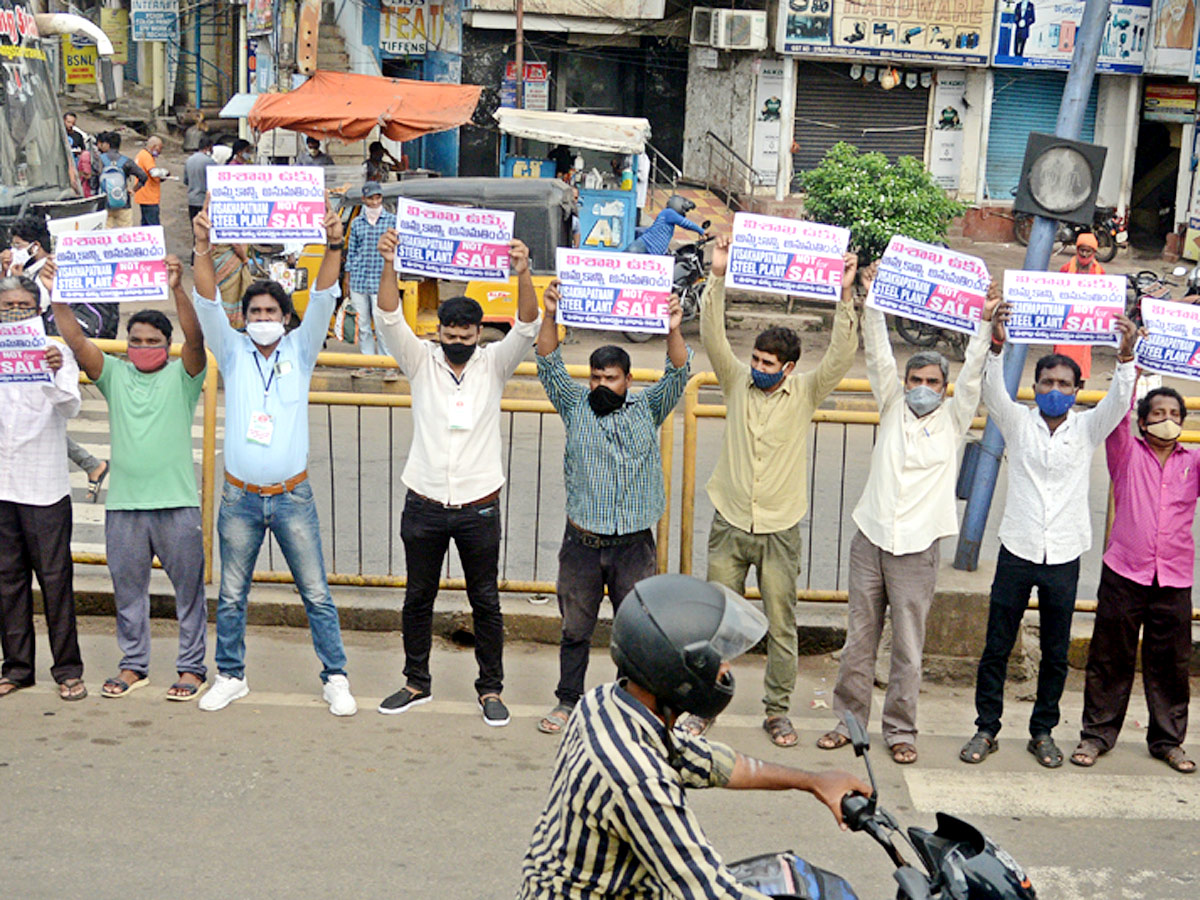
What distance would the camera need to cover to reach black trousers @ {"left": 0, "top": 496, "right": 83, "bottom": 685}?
6.40 meters

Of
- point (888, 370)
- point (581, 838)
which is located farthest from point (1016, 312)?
point (581, 838)

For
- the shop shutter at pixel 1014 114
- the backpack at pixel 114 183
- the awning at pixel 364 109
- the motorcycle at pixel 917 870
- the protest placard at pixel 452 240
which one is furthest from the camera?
the shop shutter at pixel 1014 114

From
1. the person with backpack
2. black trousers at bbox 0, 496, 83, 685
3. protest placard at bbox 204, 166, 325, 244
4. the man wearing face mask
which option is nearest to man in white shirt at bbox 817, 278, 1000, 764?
the man wearing face mask

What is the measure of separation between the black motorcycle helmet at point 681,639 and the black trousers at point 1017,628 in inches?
137

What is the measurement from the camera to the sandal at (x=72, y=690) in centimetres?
639

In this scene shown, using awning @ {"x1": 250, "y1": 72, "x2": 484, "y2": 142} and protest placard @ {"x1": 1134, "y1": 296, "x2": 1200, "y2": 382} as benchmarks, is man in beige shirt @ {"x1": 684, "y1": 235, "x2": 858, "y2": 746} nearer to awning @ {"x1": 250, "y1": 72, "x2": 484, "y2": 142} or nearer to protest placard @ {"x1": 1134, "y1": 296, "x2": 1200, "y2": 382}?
protest placard @ {"x1": 1134, "y1": 296, "x2": 1200, "y2": 382}

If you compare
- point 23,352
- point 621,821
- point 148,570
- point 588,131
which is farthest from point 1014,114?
point 621,821

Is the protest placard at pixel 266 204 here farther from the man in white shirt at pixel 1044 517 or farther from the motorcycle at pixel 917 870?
the motorcycle at pixel 917 870

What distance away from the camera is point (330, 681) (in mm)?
6426

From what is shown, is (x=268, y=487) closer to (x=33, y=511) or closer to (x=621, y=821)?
(x=33, y=511)

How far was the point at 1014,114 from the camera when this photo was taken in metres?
24.9

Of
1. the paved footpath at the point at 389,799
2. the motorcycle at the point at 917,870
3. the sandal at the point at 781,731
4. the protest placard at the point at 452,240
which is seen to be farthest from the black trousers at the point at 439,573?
the motorcycle at the point at 917,870

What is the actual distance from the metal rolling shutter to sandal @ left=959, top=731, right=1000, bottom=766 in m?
19.2

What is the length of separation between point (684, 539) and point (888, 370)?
61.3 inches
